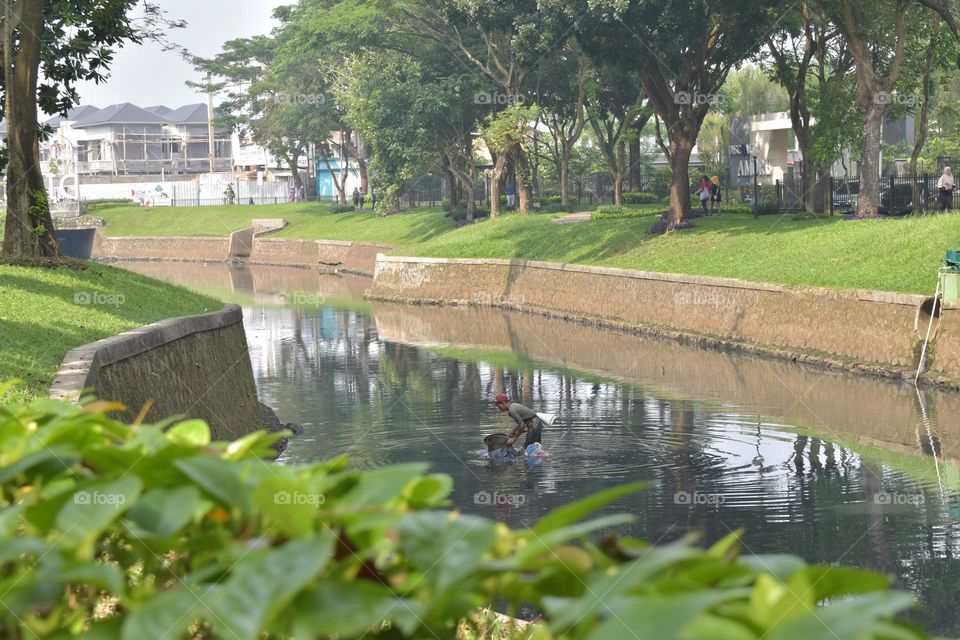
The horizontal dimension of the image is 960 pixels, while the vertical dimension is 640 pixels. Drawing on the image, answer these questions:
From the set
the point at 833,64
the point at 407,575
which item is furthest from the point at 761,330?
the point at 407,575

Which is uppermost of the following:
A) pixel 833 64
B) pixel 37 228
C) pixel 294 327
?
pixel 833 64

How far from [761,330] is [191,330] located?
1423 centimetres

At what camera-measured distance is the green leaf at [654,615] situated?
153 cm

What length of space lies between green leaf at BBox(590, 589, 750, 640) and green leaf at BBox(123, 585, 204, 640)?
557mm

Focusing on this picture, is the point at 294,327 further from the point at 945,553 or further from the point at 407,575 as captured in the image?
the point at 407,575

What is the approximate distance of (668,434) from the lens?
1886cm

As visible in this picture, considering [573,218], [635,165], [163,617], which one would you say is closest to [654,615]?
A: [163,617]

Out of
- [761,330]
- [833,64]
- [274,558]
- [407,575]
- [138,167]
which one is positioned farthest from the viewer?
[138,167]

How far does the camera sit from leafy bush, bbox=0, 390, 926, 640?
165cm

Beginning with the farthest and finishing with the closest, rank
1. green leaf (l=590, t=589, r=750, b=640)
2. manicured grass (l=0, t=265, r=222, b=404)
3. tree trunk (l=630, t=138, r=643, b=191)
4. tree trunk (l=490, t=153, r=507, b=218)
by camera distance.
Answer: tree trunk (l=630, t=138, r=643, b=191) < tree trunk (l=490, t=153, r=507, b=218) < manicured grass (l=0, t=265, r=222, b=404) < green leaf (l=590, t=589, r=750, b=640)

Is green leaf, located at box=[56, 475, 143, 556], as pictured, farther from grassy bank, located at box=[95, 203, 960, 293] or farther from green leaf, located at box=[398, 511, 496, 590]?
Answer: grassy bank, located at box=[95, 203, 960, 293]

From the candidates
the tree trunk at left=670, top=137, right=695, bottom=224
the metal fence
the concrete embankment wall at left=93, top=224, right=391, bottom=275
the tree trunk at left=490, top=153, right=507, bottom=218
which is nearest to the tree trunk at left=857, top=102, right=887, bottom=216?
the metal fence

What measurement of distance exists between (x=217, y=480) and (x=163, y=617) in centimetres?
34

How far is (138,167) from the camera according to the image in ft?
388
